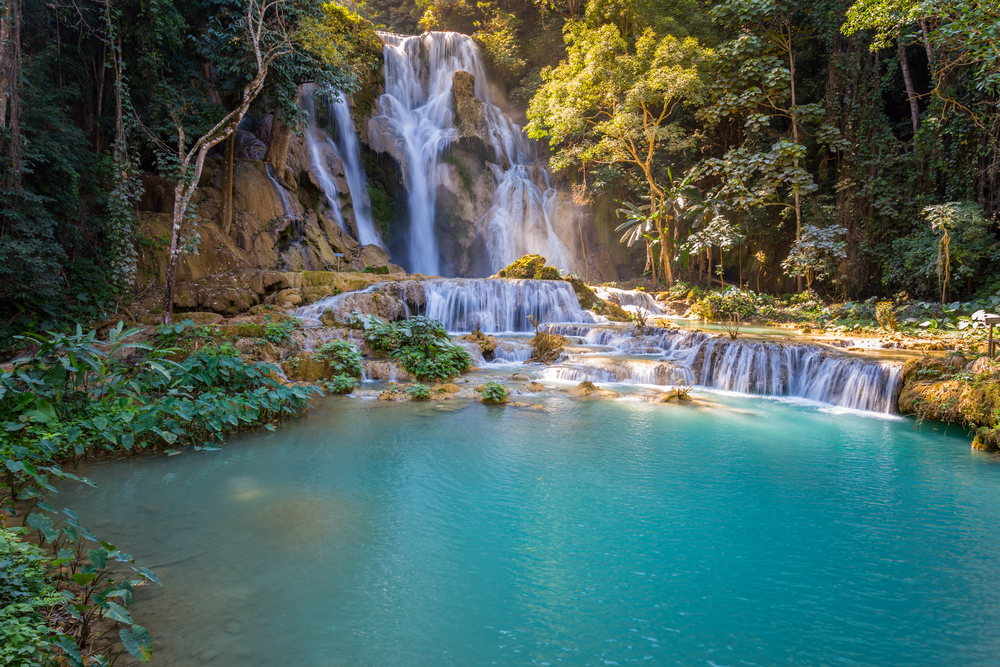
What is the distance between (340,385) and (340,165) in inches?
530

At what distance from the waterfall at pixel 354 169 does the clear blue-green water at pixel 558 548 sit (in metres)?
14.8

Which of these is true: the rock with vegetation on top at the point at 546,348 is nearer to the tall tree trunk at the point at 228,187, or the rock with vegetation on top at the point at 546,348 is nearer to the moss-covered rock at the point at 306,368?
the moss-covered rock at the point at 306,368

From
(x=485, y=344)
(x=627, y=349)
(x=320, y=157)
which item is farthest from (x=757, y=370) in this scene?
(x=320, y=157)

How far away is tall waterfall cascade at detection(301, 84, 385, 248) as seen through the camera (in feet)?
58.7

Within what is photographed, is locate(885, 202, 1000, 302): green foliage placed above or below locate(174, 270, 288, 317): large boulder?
above

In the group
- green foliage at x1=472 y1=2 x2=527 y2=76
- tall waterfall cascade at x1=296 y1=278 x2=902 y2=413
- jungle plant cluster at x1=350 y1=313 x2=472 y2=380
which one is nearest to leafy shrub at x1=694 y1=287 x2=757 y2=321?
tall waterfall cascade at x1=296 y1=278 x2=902 y2=413

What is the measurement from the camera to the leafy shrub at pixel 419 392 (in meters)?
7.70

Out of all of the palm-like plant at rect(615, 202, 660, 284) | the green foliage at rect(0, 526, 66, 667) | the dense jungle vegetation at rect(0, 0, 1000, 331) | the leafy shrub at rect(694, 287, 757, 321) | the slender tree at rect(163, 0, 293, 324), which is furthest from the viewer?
the palm-like plant at rect(615, 202, 660, 284)

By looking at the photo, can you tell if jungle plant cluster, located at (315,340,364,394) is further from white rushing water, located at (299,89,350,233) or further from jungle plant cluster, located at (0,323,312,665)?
white rushing water, located at (299,89,350,233)

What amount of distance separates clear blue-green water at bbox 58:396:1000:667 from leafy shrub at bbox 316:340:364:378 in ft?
9.20

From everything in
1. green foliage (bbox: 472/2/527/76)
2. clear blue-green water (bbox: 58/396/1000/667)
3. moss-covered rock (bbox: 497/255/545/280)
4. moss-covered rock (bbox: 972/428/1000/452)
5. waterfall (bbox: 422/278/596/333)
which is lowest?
clear blue-green water (bbox: 58/396/1000/667)

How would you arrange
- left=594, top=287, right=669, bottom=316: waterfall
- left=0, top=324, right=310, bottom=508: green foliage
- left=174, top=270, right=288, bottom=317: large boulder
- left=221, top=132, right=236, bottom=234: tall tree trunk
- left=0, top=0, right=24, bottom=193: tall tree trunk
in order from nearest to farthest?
left=0, top=324, right=310, bottom=508: green foliage < left=0, top=0, right=24, bottom=193: tall tree trunk < left=174, top=270, right=288, bottom=317: large boulder < left=221, top=132, right=236, bottom=234: tall tree trunk < left=594, top=287, right=669, bottom=316: waterfall

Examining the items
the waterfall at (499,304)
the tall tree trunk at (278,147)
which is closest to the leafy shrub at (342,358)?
the waterfall at (499,304)

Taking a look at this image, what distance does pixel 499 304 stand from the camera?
14.7 metres
